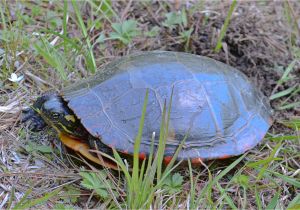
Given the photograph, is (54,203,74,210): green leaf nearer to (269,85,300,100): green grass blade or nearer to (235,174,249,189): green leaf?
(235,174,249,189): green leaf

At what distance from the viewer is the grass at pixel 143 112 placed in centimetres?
185

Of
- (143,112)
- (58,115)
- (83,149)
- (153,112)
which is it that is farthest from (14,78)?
(143,112)

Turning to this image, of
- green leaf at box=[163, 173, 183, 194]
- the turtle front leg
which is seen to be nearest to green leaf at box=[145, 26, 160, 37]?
the turtle front leg

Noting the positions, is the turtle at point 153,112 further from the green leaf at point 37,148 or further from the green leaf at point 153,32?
the green leaf at point 153,32

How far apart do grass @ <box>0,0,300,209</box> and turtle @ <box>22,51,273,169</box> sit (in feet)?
0.25

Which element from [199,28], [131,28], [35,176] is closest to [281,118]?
[199,28]

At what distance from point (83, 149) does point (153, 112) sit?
35cm

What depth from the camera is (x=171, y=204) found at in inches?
73.4

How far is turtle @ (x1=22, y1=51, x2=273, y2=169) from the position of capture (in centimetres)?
198

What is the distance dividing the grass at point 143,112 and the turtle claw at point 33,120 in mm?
37


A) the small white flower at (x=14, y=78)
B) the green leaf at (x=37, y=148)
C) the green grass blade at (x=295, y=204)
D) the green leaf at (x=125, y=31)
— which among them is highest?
the green leaf at (x=125, y=31)

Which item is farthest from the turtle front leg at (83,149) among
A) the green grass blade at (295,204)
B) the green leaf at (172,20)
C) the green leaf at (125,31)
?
the green leaf at (172,20)

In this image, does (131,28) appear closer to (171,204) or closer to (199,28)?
(199,28)

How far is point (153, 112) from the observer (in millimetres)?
2020
